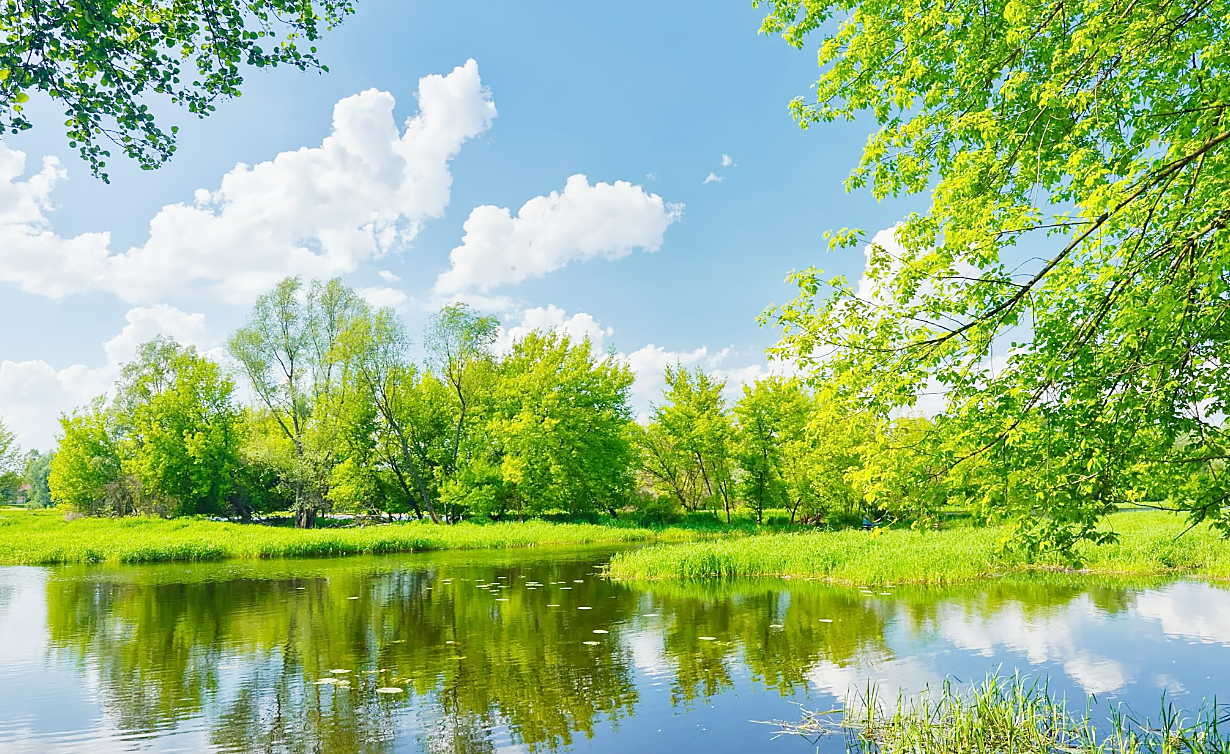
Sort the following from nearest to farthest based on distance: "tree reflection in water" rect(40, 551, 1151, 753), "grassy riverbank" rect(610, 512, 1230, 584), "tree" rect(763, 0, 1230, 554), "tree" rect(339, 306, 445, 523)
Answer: "tree" rect(763, 0, 1230, 554) → "tree reflection in water" rect(40, 551, 1151, 753) → "grassy riverbank" rect(610, 512, 1230, 584) → "tree" rect(339, 306, 445, 523)

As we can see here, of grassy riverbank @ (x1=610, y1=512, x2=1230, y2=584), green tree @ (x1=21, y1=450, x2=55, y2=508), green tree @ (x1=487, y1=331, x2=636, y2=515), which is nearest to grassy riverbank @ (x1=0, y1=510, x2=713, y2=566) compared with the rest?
green tree @ (x1=487, y1=331, x2=636, y2=515)

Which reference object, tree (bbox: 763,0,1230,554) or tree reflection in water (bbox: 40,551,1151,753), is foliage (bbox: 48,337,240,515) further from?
tree (bbox: 763,0,1230,554)

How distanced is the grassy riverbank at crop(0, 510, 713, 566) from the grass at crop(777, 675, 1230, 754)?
28418 millimetres

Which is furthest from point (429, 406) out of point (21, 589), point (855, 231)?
point (855, 231)

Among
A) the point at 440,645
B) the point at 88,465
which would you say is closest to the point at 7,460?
the point at 88,465

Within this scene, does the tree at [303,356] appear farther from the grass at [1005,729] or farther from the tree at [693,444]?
the grass at [1005,729]

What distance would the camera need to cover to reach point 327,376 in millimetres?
47594

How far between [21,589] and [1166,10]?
97.6ft

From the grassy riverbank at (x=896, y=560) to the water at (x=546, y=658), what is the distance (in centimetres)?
156

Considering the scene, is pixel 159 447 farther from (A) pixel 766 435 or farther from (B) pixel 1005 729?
(B) pixel 1005 729

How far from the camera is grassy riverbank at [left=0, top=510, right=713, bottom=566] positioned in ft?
98.9

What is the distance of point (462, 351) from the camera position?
4812 centimetres

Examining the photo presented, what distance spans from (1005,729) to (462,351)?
43.6 meters

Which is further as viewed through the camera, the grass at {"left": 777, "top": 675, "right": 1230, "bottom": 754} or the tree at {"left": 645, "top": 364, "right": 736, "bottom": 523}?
the tree at {"left": 645, "top": 364, "right": 736, "bottom": 523}
